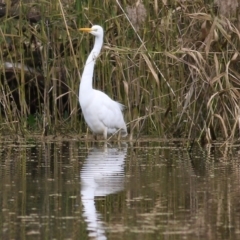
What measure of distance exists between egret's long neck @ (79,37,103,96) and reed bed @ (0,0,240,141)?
12 centimetres

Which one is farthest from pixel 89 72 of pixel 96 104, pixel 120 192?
pixel 120 192

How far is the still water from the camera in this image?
177 inches

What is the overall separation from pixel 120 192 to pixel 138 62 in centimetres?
342

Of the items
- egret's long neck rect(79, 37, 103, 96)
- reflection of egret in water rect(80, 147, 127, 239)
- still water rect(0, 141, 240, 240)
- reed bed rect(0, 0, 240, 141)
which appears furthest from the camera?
egret's long neck rect(79, 37, 103, 96)

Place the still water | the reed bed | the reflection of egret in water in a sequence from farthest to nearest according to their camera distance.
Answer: the reed bed
the reflection of egret in water
the still water

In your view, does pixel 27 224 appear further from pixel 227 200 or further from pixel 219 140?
pixel 219 140

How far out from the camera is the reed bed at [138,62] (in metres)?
8.36

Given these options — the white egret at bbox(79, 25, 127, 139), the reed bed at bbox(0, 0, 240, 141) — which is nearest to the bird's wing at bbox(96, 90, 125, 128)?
the white egret at bbox(79, 25, 127, 139)

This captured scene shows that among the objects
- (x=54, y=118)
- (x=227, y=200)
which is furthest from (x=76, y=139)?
(x=227, y=200)

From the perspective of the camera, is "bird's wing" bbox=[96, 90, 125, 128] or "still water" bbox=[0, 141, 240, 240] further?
"bird's wing" bbox=[96, 90, 125, 128]

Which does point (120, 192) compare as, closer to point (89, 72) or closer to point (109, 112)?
point (89, 72)

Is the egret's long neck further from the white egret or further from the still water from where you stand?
the still water

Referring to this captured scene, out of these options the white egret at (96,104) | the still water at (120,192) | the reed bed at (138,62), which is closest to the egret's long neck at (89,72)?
the white egret at (96,104)

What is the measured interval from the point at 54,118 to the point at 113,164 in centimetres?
228
